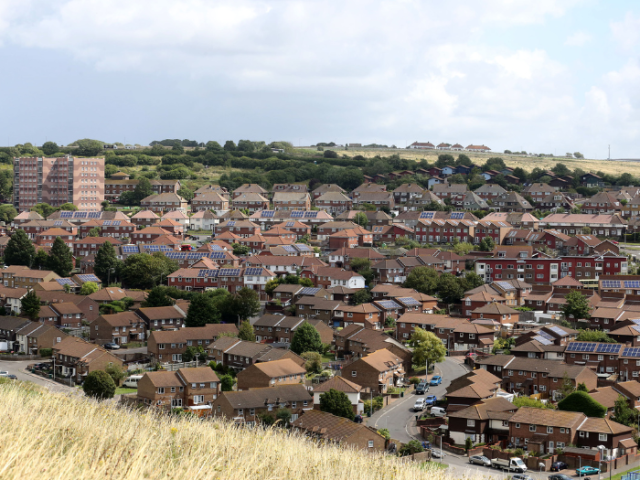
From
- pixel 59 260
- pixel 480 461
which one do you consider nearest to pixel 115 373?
pixel 480 461

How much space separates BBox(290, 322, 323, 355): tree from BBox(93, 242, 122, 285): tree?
17347 mm

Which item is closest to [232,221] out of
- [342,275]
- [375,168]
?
[342,275]

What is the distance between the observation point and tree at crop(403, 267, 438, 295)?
4222 cm

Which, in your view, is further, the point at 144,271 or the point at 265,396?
the point at 144,271

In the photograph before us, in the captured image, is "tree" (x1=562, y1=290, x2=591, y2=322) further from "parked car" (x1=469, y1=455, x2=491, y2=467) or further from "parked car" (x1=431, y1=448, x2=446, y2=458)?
"parked car" (x1=431, y1=448, x2=446, y2=458)

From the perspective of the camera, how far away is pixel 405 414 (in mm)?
26469

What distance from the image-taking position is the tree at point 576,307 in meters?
36.6

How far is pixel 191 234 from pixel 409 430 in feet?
133

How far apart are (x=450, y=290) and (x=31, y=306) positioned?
2114cm

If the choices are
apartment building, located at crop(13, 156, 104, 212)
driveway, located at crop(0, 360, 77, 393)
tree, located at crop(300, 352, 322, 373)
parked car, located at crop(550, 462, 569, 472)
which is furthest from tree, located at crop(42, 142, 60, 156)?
parked car, located at crop(550, 462, 569, 472)

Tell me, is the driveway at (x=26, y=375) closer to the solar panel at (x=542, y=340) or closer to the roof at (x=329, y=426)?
the roof at (x=329, y=426)

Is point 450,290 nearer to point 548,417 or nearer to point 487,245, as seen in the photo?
point 487,245

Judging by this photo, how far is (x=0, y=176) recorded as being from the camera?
249ft

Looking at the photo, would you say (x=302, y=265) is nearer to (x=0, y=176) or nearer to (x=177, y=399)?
(x=177, y=399)
